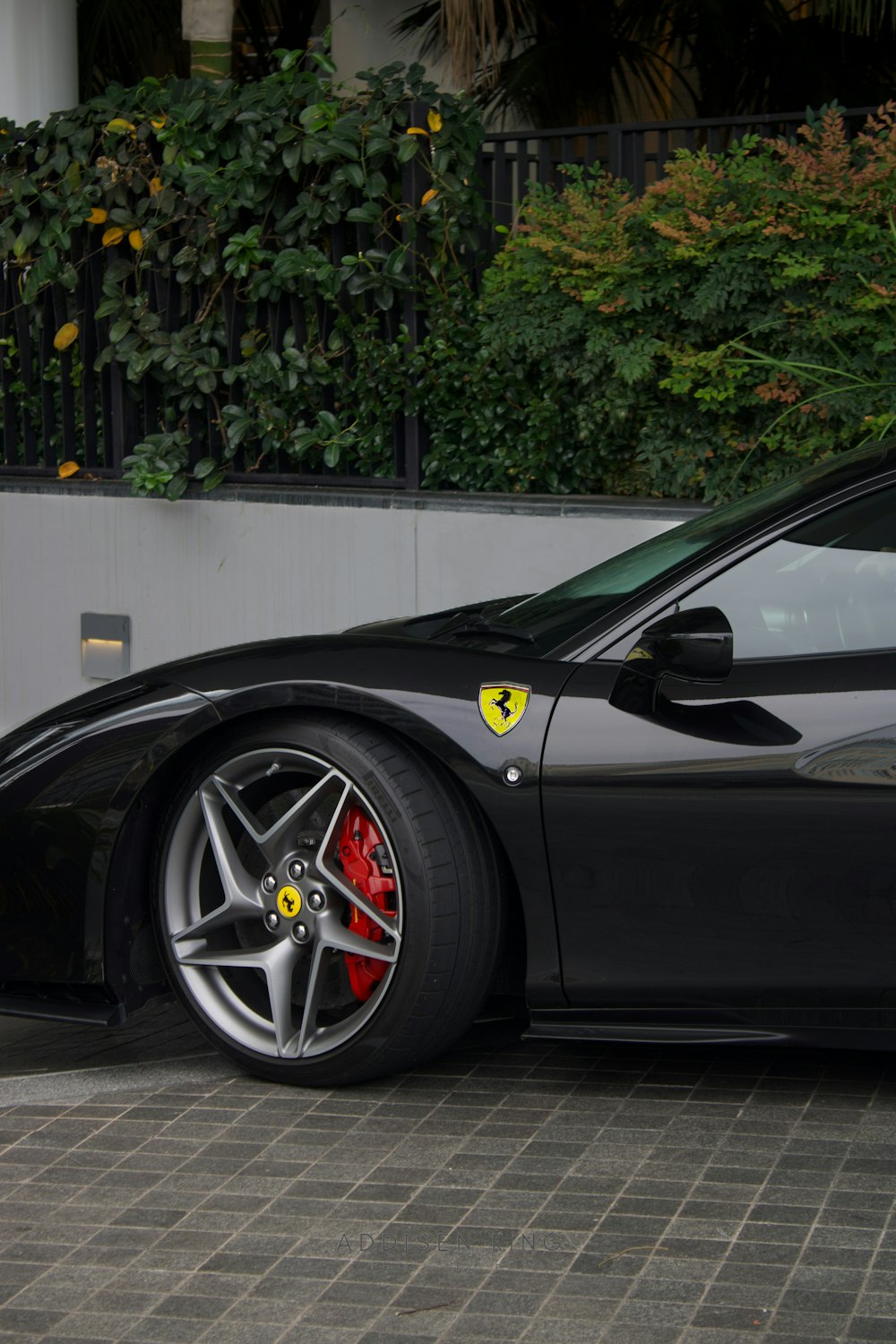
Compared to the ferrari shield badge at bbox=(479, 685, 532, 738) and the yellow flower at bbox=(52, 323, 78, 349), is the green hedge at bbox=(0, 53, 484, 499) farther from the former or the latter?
the ferrari shield badge at bbox=(479, 685, 532, 738)

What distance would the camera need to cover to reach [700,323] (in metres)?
6.81

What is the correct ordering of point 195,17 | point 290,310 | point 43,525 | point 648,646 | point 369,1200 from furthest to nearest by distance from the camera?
point 195,17
point 43,525
point 290,310
point 648,646
point 369,1200

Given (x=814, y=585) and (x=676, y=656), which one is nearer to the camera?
(x=676, y=656)

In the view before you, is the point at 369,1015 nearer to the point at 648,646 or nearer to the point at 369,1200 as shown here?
the point at 369,1200

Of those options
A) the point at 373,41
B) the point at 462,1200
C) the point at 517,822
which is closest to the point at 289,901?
the point at 517,822

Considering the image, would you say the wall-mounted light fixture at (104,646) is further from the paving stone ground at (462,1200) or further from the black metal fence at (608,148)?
the paving stone ground at (462,1200)

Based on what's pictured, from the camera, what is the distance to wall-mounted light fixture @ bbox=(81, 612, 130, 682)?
8.32 meters

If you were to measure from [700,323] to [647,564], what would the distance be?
3.05 meters

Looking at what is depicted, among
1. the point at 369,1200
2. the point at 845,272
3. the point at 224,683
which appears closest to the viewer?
the point at 369,1200

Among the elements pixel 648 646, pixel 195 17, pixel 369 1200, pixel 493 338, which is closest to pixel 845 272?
pixel 493 338

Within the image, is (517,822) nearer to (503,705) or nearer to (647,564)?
(503,705)

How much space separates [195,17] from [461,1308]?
28.1 ft

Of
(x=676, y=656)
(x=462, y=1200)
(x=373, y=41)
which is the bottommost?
(x=462, y=1200)

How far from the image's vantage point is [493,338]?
7.31 metres
